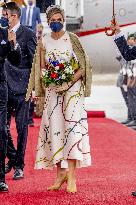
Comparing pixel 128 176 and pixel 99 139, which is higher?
pixel 128 176

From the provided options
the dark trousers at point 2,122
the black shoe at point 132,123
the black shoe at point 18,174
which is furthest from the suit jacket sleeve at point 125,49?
the black shoe at point 132,123

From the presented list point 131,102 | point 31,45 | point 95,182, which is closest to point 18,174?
point 95,182

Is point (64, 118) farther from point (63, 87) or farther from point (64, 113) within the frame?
point (63, 87)

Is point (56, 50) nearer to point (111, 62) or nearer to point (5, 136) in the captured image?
point (5, 136)

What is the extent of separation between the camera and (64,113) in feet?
23.4

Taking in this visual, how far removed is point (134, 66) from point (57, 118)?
9438 mm

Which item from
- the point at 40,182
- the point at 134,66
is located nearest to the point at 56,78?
the point at 40,182

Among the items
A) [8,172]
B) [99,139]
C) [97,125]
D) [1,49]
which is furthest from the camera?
[97,125]

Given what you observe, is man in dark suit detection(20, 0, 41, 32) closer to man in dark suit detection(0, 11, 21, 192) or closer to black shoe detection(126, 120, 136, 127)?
black shoe detection(126, 120, 136, 127)

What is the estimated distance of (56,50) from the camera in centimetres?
709

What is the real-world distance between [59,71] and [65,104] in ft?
1.09

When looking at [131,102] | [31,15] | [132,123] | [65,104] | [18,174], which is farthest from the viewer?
[31,15]

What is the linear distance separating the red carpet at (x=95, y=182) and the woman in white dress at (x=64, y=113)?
0.30 metres

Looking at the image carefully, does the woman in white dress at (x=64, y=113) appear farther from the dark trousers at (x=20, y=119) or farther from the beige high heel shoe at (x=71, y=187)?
the dark trousers at (x=20, y=119)
